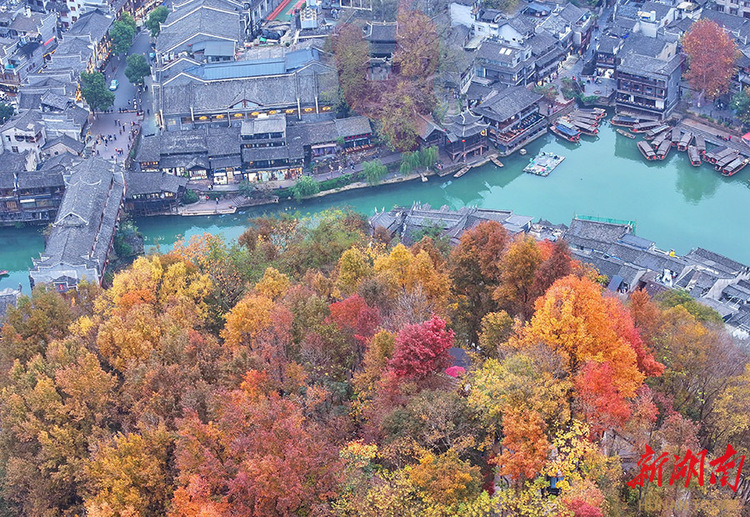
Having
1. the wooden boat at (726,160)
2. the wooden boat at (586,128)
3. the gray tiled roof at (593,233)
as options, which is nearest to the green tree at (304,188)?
the gray tiled roof at (593,233)

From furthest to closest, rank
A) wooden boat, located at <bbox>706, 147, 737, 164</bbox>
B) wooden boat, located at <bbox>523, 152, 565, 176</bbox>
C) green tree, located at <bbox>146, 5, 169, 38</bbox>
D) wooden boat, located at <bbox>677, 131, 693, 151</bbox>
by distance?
green tree, located at <bbox>146, 5, 169, 38</bbox> < wooden boat, located at <bbox>677, 131, 693, 151</bbox> < wooden boat, located at <bbox>523, 152, 565, 176</bbox> < wooden boat, located at <bbox>706, 147, 737, 164</bbox>

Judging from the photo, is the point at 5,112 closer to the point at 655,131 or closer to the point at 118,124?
the point at 118,124

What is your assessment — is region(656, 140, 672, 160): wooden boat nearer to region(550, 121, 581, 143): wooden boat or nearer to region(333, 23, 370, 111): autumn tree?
region(550, 121, 581, 143): wooden boat

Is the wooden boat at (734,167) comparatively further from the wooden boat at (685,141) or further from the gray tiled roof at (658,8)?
the gray tiled roof at (658,8)

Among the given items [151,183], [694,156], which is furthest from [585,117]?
[151,183]

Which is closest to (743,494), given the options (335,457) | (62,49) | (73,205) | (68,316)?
(335,457)

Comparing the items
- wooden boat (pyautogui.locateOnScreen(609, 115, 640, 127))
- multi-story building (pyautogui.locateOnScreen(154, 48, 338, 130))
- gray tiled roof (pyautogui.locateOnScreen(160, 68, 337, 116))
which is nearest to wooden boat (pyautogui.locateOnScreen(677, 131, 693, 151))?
wooden boat (pyautogui.locateOnScreen(609, 115, 640, 127))

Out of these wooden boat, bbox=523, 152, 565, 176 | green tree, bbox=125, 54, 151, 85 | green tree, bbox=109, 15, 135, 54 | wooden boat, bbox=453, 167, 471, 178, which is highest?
green tree, bbox=109, 15, 135, 54
